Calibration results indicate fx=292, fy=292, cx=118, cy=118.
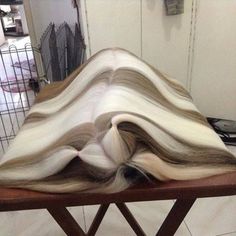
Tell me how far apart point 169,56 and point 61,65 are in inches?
21.3

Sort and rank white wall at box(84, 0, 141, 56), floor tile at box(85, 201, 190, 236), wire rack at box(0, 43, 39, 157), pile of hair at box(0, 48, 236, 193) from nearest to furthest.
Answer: pile of hair at box(0, 48, 236, 193) → floor tile at box(85, 201, 190, 236) → white wall at box(84, 0, 141, 56) → wire rack at box(0, 43, 39, 157)

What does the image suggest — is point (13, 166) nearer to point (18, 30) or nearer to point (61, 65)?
point (61, 65)

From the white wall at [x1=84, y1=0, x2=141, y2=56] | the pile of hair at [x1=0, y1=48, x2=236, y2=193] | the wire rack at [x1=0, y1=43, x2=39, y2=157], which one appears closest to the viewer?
the pile of hair at [x1=0, y1=48, x2=236, y2=193]

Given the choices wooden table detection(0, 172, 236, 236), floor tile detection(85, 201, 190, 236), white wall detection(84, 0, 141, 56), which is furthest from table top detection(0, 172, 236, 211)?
white wall detection(84, 0, 141, 56)

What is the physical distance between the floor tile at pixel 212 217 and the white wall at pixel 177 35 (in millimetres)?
608

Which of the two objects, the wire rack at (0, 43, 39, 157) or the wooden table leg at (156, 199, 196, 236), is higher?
the wooden table leg at (156, 199, 196, 236)

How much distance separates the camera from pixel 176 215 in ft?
1.81

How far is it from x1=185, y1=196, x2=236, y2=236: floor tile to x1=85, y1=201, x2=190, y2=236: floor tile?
5 cm

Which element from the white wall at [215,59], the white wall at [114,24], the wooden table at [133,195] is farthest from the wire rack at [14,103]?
the wooden table at [133,195]

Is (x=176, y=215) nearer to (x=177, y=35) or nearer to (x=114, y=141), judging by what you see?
(x=114, y=141)

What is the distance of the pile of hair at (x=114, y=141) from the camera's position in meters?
0.47

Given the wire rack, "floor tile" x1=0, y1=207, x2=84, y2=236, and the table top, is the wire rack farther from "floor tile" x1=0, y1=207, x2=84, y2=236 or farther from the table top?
the table top

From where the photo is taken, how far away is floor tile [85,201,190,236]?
112 cm

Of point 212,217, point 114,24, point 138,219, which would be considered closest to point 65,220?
point 138,219
